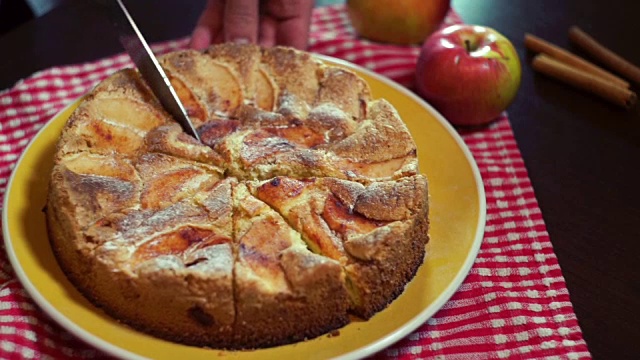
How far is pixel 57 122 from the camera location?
192cm

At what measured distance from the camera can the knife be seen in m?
1.78

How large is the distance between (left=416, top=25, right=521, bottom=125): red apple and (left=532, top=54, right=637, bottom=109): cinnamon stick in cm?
24

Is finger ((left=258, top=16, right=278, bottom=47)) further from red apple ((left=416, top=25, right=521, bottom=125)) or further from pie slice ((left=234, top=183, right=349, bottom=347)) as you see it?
pie slice ((left=234, top=183, right=349, bottom=347))

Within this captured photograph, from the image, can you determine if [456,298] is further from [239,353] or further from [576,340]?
[239,353]

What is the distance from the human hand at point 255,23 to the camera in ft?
7.41

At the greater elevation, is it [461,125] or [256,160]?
[256,160]

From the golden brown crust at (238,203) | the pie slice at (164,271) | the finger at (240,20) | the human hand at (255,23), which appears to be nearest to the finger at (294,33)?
the human hand at (255,23)

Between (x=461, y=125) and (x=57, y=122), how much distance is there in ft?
4.33

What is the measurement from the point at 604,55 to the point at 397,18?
0.80 m

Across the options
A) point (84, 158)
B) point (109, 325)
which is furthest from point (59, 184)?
point (109, 325)

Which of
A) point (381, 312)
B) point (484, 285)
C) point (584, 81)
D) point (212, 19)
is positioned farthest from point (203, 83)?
point (584, 81)

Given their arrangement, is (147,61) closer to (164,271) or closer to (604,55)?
(164,271)

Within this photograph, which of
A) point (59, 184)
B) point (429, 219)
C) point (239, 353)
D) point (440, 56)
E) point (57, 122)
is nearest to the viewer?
point (239, 353)

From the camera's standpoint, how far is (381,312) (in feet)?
4.91
